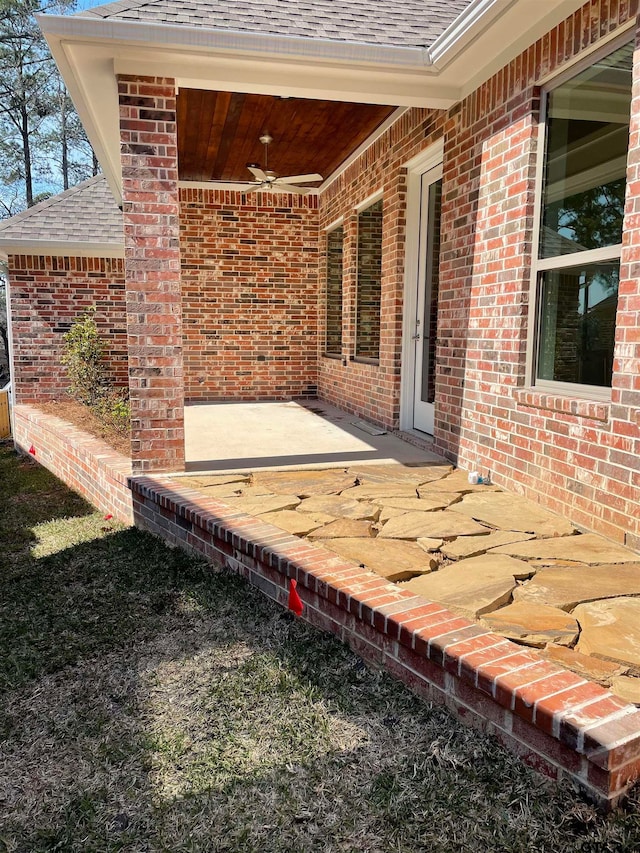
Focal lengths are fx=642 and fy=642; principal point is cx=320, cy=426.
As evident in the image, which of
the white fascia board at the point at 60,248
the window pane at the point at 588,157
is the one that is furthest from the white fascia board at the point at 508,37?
the white fascia board at the point at 60,248

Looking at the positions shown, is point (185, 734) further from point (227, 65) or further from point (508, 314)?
point (227, 65)

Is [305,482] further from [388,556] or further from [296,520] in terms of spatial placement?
[388,556]

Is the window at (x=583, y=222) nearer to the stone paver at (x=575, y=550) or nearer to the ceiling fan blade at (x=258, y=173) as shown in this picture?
the stone paver at (x=575, y=550)

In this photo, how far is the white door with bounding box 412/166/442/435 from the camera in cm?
595

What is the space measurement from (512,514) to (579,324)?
1.18 metres

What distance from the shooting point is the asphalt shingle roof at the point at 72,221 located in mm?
9031

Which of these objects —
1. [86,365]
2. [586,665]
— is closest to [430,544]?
[586,665]

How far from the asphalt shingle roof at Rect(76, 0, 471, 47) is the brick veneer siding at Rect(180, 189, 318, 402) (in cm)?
496

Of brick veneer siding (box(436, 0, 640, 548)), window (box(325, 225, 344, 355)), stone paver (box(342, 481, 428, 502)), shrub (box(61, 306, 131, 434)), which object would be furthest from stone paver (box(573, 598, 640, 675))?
shrub (box(61, 306, 131, 434))

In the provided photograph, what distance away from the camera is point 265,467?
5.05m

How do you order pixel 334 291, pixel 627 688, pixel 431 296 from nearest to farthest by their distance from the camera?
pixel 627 688 → pixel 431 296 → pixel 334 291

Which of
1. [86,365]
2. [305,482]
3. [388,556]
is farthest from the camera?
[86,365]

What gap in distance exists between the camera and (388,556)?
314 centimetres

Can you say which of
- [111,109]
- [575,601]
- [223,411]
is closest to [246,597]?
[575,601]
